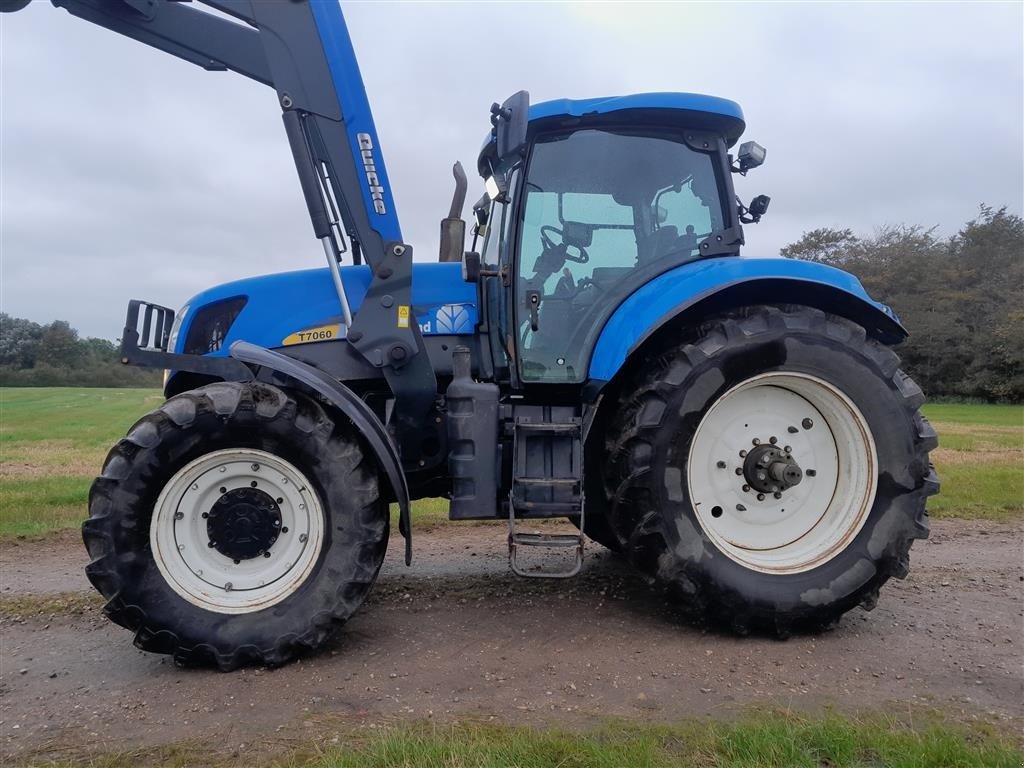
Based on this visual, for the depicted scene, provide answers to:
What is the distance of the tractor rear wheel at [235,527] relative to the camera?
312cm

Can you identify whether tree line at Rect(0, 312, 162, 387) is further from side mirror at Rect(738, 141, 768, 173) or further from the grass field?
side mirror at Rect(738, 141, 768, 173)

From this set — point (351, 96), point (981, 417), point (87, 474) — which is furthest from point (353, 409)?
point (981, 417)

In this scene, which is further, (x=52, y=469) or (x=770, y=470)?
(x=52, y=469)

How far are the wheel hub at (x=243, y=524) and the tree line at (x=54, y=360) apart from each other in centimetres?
5692

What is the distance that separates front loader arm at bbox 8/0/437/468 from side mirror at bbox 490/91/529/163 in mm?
667

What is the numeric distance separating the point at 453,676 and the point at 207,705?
38.7 inches

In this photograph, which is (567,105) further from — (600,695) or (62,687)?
(62,687)

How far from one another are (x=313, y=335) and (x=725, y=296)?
221 centimetres

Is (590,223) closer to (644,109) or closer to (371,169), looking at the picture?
(644,109)

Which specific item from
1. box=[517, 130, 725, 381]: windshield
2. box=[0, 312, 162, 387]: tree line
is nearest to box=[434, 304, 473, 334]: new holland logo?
box=[517, 130, 725, 381]: windshield

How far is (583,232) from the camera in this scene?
3938 mm

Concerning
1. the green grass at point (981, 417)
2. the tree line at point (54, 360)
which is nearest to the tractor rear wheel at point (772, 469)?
the green grass at point (981, 417)

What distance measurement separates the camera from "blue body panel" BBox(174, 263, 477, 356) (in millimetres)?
3984

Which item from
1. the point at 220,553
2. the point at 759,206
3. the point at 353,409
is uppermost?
the point at 759,206
